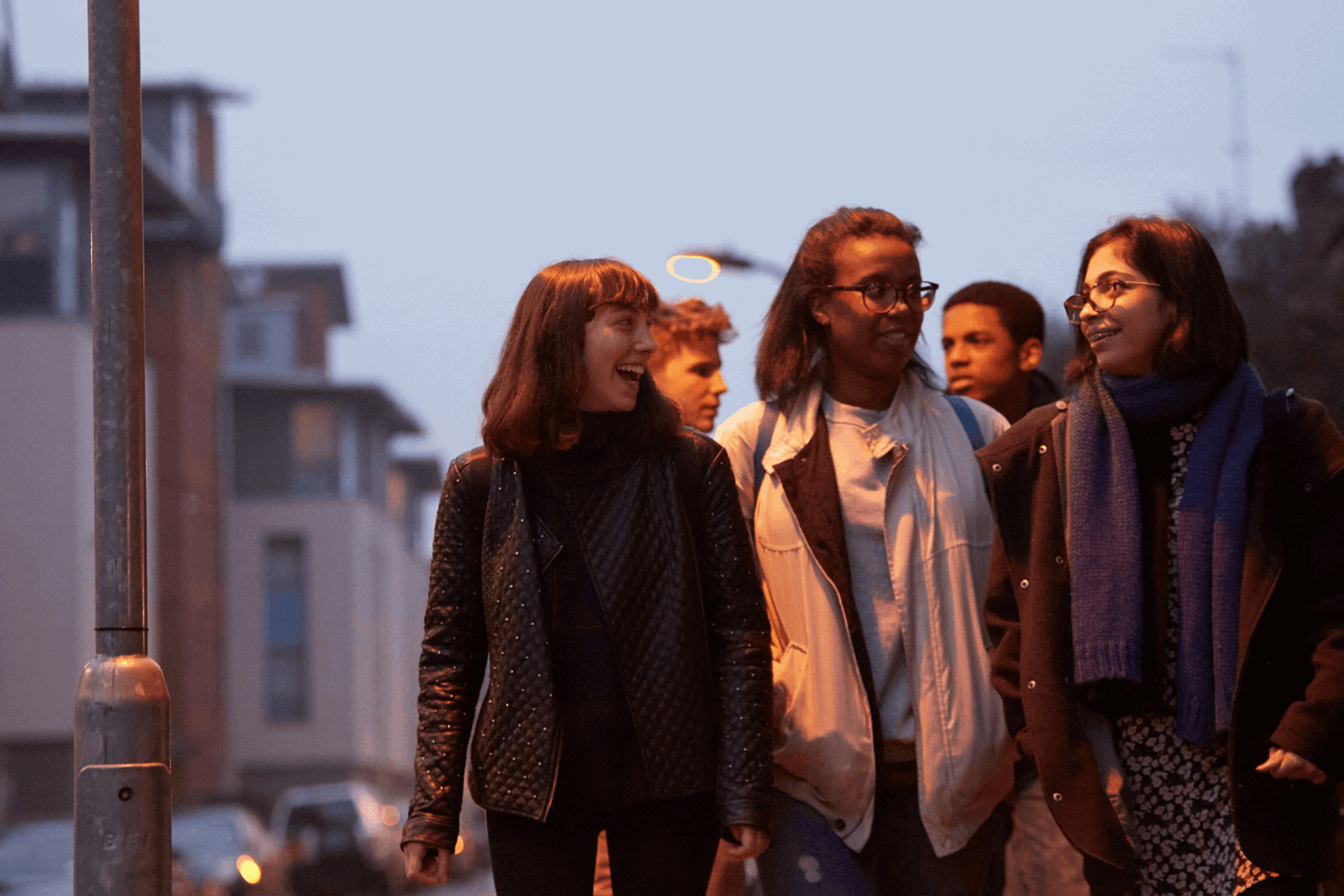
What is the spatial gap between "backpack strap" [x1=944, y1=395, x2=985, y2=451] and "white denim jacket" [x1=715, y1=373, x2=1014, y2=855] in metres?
0.05

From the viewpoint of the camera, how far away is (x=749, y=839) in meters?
4.26

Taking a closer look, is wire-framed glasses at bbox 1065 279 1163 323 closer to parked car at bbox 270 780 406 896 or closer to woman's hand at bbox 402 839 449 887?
woman's hand at bbox 402 839 449 887

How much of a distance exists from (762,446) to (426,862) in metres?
1.43

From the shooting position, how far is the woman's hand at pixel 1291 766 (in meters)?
3.88

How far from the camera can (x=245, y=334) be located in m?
78.0

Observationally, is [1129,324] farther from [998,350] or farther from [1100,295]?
[998,350]

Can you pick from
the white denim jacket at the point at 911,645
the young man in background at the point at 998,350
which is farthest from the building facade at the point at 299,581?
the white denim jacket at the point at 911,645

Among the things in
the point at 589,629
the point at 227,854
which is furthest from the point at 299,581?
the point at 589,629

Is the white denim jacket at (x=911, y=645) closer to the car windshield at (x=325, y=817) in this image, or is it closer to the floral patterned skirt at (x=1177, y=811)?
the floral patterned skirt at (x=1177, y=811)

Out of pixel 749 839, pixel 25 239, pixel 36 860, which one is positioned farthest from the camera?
pixel 25 239

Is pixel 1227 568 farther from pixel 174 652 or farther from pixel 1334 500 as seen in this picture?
pixel 174 652

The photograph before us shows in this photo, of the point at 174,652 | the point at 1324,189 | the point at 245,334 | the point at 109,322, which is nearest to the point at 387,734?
the point at 245,334

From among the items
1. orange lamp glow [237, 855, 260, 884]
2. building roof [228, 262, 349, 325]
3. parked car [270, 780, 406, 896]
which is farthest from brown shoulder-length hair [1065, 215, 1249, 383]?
building roof [228, 262, 349, 325]

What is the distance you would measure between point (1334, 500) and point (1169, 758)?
0.67 metres
